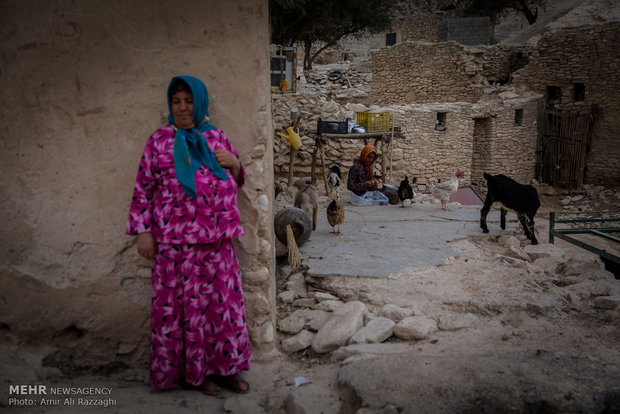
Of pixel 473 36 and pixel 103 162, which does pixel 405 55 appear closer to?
pixel 473 36

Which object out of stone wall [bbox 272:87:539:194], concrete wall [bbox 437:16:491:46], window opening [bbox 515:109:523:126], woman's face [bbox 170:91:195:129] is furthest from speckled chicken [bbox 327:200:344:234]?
concrete wall [bbox 437:16:491:46]

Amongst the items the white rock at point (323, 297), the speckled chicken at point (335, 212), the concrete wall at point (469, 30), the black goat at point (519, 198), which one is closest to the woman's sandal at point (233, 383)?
the white rock at point (323, 297)

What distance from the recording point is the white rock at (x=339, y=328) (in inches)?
107

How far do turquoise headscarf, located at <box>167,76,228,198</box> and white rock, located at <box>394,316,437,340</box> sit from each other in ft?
5.05

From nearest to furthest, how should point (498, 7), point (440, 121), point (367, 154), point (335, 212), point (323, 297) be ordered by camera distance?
1. point (323, 297)
2. point (335, 212)
3. point (367, 154)
4. point (440, 121)
5. point (498, 7)

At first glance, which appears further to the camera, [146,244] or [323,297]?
[323,297]

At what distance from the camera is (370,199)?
8.05m

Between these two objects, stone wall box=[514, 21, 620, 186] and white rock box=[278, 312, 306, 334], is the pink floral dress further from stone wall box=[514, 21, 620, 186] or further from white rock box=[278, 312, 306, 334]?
stone wall box=[514, 21, 620, 186]

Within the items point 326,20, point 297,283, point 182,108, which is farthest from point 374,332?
point 326,20

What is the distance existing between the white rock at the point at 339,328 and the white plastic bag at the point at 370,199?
505 cm

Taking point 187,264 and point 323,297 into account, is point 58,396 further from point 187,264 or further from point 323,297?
point 323,297

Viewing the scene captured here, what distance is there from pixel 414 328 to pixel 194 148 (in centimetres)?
179

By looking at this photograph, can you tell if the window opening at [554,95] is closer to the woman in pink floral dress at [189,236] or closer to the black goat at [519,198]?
the black goat at [519,198]

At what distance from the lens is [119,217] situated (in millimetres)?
2350
